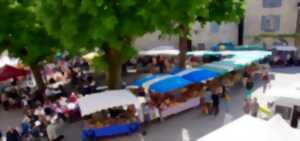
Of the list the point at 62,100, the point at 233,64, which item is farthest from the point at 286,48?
the point at 62,100

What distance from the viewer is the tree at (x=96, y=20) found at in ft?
40.3

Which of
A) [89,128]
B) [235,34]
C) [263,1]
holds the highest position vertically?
[263,1]

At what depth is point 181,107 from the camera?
16656 mm

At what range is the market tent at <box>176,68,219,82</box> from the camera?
57.8ft

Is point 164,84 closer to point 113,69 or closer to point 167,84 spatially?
point 167,84

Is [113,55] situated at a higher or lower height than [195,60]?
higher

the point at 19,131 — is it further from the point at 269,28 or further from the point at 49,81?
the point at 269,28

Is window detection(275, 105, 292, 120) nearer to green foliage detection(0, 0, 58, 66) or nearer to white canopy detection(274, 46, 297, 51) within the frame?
green foliage detection(0, 0, 58, 66)

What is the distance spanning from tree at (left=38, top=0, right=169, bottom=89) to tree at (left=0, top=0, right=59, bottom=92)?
4.10m

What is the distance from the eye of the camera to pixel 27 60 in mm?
18125

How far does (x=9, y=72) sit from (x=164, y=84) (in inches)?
398

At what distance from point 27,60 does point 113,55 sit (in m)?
5.62

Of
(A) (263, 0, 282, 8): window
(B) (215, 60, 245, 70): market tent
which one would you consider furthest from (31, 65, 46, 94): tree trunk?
(A) (263, 0, 282, 8): window

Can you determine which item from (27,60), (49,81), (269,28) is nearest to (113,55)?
(27,60)
